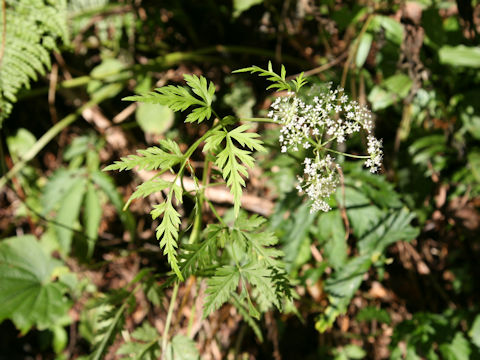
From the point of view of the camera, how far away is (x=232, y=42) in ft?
9.06

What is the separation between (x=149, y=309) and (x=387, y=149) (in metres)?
1.97

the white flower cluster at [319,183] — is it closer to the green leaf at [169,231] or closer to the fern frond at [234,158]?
the fern frond at [234,158]

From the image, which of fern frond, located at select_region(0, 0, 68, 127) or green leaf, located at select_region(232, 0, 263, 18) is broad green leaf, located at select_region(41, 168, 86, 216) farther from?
green leaf, located at select_region(232, 0, 263, 18)

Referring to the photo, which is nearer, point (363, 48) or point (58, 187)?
point (363, 48)

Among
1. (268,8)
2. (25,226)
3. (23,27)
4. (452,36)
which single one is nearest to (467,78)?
(452,36)

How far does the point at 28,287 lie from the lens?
75.5 inches

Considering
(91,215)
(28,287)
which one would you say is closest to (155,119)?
(91,215)

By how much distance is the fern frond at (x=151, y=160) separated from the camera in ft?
3.02

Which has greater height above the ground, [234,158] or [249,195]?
[234,158]

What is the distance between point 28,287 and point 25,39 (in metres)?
1.30

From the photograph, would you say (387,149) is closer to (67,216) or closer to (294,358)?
(294,358)

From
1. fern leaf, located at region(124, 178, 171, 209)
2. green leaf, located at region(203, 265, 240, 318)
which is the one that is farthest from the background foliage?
fern leaf, located at region(124, 178, 171, 209)

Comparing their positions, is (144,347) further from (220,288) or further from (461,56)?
(461,56)

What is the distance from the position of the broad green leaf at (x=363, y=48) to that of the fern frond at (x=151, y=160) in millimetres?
1417
